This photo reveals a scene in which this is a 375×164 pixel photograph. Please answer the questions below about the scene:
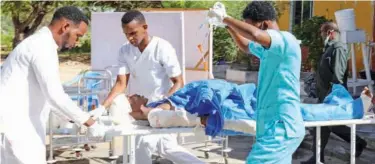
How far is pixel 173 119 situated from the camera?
3957 mm

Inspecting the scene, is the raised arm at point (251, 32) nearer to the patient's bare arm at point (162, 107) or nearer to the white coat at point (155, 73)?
Result: the patient's bare arm at point (162, 107)

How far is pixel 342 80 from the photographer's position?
5.69 meters

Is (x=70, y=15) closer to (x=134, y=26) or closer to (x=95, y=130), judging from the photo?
(x=95, y=130)

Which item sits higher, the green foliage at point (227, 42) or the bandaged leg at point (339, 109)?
the green foliage at point (227, 42)

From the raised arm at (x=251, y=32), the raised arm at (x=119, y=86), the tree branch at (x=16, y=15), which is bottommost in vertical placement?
the raised arm at (x=119, y=86)

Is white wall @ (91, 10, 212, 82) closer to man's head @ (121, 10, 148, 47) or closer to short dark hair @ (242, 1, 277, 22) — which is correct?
man's head @ (121, 10, 148, 47)

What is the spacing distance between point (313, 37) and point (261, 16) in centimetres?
693

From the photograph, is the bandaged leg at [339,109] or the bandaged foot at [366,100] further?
the bandaged foot at [366,100]

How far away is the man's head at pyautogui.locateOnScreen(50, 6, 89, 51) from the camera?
3.35m

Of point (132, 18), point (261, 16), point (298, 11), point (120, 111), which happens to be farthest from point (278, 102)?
point (298, 11)

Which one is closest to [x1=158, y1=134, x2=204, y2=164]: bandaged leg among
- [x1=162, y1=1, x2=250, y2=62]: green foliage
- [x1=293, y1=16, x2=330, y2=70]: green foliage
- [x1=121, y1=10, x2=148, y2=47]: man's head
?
[x1=121, y1=10, x2=148, y2=47]: man's head

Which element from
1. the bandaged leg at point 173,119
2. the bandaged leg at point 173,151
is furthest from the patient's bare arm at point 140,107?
the bandaged leg at point 173,151

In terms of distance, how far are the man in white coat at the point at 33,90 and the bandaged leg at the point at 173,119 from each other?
705 mm

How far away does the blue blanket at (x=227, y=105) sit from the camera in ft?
12.6
